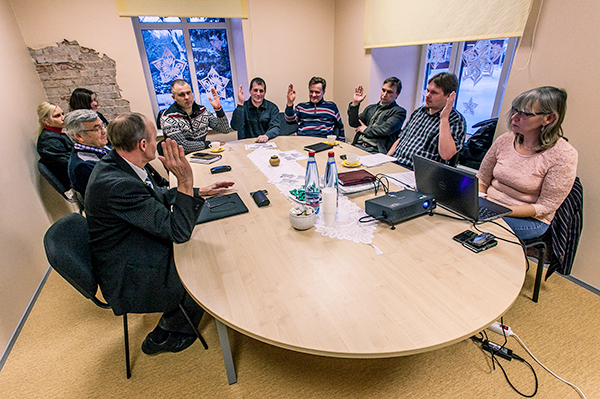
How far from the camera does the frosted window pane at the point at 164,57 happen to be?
11.9ft

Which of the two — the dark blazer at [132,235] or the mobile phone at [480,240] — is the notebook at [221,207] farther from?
the mobile phone at [480,240]

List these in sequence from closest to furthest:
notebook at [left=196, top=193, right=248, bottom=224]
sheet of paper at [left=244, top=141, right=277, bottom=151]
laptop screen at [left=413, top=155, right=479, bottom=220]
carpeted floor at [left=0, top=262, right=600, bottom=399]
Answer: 1. laptop screen at [left=413, top=155, right=479, bottom=220]
2. carpeted floor at [left=0, top=262, right=600, bottom=399]
3. notebook at [left=196, top=193, right=248, bottom=224]
4. sheet of paper at [left=244, top=141, right=277, bottom=151]

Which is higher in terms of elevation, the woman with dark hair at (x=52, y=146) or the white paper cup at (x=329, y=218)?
the woman with dark hair at (x=52, y=146)

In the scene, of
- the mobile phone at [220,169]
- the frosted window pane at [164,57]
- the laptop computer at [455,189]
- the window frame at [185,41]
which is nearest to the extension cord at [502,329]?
the laptop computer at [455,189]

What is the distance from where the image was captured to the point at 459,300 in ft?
2.89

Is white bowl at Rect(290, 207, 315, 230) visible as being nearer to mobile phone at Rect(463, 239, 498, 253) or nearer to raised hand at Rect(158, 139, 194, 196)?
raised hand at Rect(158, 139, 194, 196)

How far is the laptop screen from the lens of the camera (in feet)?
3.94

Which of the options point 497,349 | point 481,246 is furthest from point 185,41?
point 497,349

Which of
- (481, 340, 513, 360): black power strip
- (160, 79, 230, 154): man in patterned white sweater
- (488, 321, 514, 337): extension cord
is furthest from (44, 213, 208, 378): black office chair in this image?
(488, 321, 514, 337): extension cord

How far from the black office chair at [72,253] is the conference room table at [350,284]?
1.31ft

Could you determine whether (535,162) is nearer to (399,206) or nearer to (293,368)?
(399,206)

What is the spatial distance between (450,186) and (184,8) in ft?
11.4

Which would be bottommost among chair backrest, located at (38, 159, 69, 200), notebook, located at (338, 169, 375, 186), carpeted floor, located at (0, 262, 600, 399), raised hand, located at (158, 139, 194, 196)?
carpeted floor, located at (0, 262, 600, 399)

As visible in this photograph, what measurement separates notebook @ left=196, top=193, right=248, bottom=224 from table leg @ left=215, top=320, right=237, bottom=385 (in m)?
0.49
